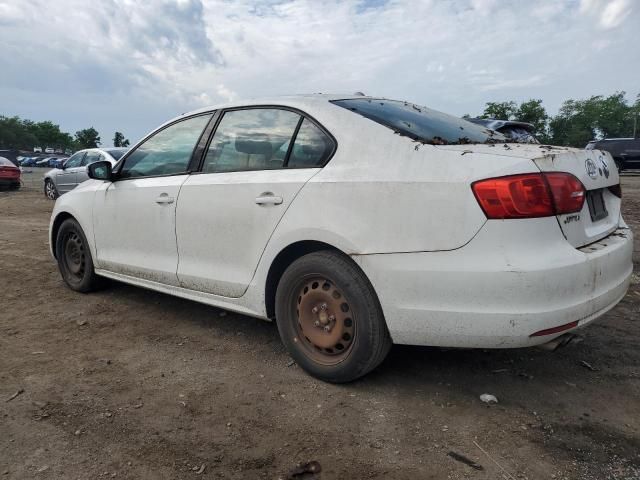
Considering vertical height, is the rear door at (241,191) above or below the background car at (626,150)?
below

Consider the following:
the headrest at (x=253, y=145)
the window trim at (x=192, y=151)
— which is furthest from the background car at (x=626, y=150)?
the headrest at (x=253, y=145)

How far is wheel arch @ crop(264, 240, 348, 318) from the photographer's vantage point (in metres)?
2.89

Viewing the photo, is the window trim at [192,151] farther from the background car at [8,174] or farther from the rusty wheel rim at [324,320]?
the background car at [8,174]

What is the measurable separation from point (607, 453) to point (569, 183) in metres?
1.22

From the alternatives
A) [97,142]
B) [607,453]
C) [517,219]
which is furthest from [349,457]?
[97,142]

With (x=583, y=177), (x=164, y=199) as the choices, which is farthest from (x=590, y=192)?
(x=164, y=199)

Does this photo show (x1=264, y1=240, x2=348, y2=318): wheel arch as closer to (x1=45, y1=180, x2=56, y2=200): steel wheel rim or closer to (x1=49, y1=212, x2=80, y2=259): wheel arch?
(x1=49, y1=212, x2=80, y2=259): wheel arch

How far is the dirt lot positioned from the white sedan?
1.13ft

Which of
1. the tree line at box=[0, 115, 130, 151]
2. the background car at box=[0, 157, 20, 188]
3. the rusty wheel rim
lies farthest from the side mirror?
the tree line at box=[0, 115, 130, 151]

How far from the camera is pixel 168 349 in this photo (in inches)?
136

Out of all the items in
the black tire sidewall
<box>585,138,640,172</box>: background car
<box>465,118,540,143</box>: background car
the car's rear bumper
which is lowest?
the black tire sidewall

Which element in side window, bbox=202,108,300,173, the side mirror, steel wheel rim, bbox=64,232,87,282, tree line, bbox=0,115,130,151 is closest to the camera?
side window, bbox=202,108,300,173

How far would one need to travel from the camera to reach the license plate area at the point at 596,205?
2.63 m

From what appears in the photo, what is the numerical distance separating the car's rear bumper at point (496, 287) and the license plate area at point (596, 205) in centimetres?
22
